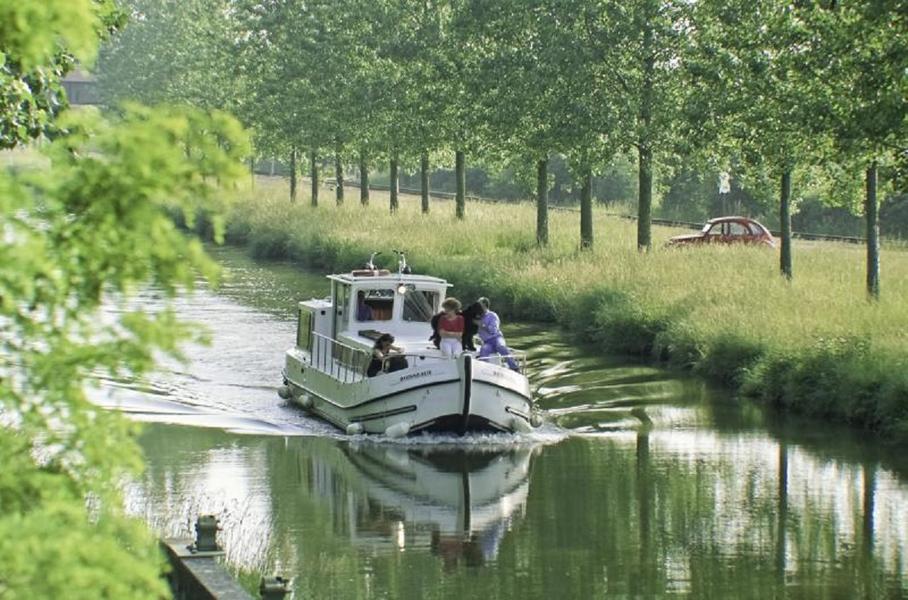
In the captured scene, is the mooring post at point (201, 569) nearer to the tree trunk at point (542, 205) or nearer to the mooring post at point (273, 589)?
the mooring post at point (273, 589)

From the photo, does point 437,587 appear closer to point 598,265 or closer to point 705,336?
point 705,336

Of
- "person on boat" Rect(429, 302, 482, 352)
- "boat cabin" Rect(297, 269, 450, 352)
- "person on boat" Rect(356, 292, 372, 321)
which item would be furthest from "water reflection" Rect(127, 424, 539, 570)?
"person on boat" Rect(356, 292, 372, 321)

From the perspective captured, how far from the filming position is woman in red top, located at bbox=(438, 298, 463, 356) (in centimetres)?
2486

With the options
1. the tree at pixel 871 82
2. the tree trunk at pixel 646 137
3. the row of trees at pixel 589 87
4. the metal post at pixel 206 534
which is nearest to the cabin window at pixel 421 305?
the row of trees at pixel 589 87

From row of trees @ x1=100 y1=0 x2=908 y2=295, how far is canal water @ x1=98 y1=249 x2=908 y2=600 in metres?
4.59

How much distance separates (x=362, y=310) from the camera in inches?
1075

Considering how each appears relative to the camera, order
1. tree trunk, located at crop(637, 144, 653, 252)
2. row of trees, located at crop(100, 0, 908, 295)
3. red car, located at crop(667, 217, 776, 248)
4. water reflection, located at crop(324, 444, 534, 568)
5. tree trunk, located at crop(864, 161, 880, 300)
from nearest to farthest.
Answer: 1. water reflection, located at crop(324, 444, 534, 568)
2. row of trees, located at crop(100, 0, 908, 295)
3. tree trunk, located at crop(864, 161, 880, 300)
4. tree trunk, located at crop(637, 144, 653, 252)
5. red car, located at crop(667, 217, 776, 248)

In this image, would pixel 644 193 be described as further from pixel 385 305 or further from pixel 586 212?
pixel 385 305

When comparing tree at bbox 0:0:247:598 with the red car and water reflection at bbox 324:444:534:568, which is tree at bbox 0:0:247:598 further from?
the red car

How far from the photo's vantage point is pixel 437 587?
1578 centimetres

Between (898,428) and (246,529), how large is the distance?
9.57 meters

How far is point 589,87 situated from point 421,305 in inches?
622

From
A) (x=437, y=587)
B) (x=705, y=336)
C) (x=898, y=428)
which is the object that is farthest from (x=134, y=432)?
(x=705, y=336)

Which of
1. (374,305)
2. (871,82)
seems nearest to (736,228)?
(374,305)
